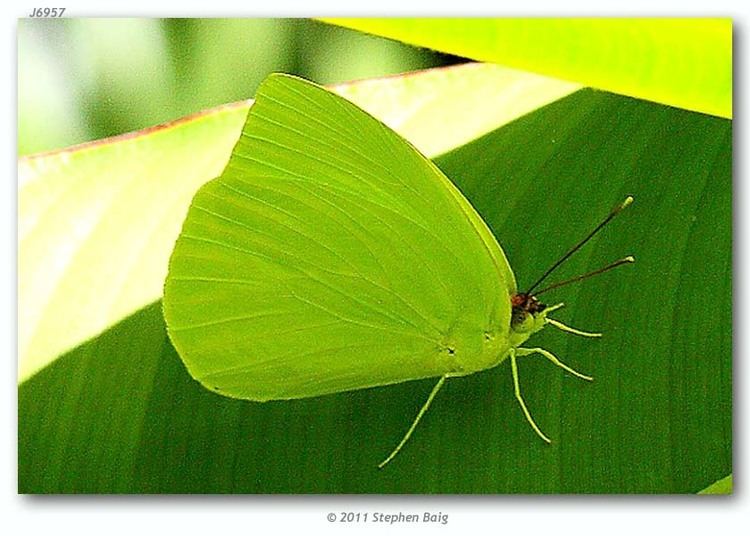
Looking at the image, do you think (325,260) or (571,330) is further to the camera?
(571,330)

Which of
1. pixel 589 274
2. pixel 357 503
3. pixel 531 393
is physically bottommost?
pixel 357 503

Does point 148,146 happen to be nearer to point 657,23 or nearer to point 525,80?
point 525,80

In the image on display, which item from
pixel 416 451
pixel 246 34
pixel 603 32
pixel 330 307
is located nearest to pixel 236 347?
pixel 330 307

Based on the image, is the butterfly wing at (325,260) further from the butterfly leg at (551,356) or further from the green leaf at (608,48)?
the green leaf at (608,48)

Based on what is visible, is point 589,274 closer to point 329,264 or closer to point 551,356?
point 551,356

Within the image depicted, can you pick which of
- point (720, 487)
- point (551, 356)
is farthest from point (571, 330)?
point (720, 487)

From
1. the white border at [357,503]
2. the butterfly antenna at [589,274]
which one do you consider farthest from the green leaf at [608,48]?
the butterfly antenna at [589,274]

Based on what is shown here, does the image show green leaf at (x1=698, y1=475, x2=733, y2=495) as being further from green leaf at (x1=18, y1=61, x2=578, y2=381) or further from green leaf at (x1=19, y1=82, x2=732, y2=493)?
green leaf at (x1=18, y1=61, x2=578, y2=381)
